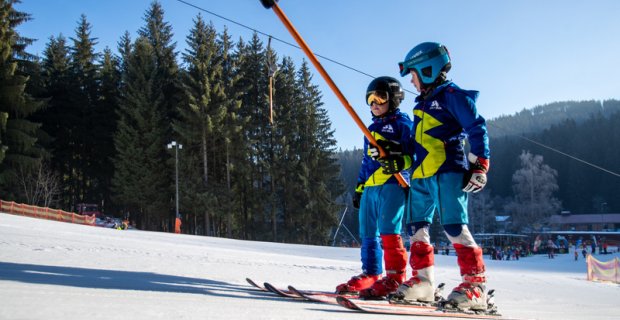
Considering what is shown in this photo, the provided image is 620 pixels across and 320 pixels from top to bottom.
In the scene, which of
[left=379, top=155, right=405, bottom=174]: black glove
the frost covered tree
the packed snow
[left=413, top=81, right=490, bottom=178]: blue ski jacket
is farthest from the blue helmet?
the frost covered tree

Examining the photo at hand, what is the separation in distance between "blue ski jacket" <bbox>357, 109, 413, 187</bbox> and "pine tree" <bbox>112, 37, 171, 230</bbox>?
114 ft

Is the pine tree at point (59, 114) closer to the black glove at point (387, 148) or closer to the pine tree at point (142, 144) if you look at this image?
the pine tree at point (142, 144)

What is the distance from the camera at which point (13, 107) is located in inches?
1228

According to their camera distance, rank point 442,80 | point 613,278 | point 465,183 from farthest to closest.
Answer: point 613,278 < point 442,80 < point 465,183

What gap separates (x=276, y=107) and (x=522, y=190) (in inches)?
1768

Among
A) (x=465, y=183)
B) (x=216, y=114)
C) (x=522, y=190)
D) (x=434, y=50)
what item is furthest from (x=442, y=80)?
(x=522, y=190)

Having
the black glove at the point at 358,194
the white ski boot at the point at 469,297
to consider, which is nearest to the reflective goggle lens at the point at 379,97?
the black glove at the point at 358,194

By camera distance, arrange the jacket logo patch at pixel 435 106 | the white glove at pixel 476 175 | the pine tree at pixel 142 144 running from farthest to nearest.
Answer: the pine tree at pixel 142 144 < the jacket logo patch at pixel 435 106 < the white glove at pixel 476 175

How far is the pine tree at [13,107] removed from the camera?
29.4 m

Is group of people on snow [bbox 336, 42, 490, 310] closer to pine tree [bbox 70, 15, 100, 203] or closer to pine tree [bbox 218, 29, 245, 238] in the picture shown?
pine tree [bbox 218, 29, 245, 238]

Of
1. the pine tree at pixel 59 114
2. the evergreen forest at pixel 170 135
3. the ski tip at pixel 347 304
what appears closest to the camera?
the ski tip at pixel 347 304

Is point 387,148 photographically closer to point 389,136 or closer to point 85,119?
point 389,136

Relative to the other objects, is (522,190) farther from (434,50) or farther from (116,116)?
(434,50)

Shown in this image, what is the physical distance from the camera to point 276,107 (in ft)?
127
